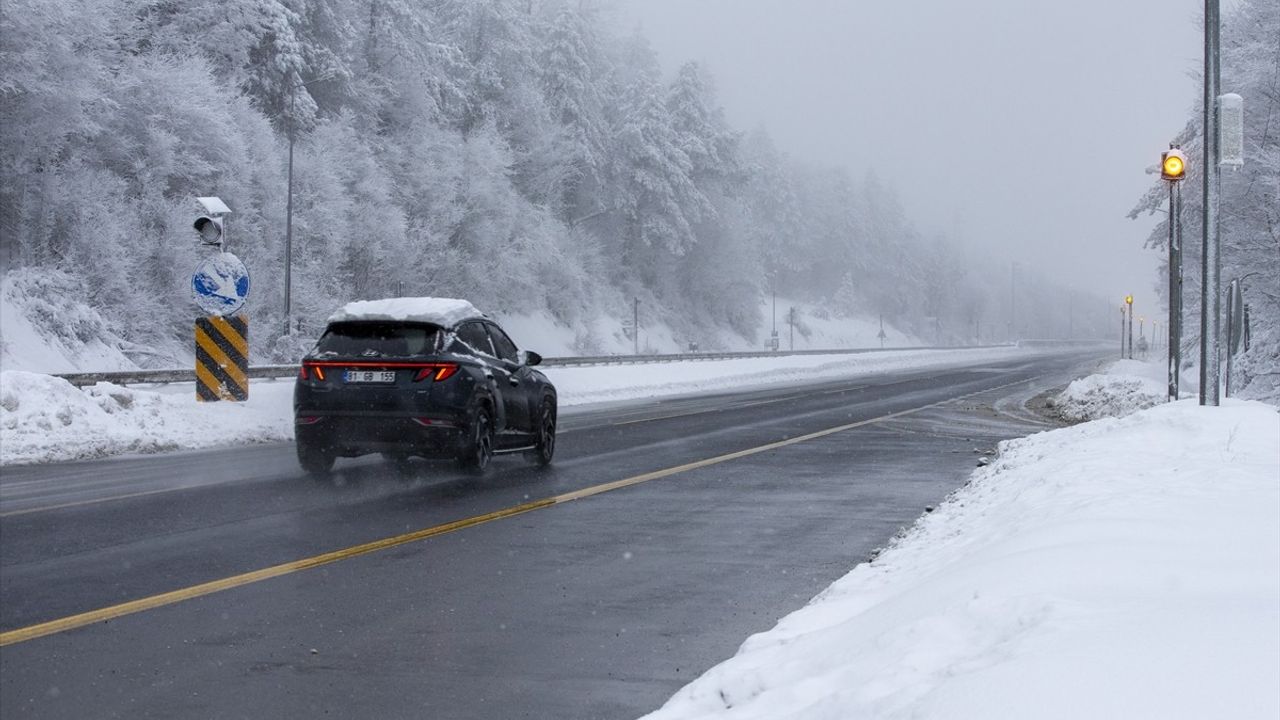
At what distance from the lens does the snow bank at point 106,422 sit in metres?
16.0

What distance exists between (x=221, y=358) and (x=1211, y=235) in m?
15.2

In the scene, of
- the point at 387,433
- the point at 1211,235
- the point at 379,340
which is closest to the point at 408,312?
the point at 379,340

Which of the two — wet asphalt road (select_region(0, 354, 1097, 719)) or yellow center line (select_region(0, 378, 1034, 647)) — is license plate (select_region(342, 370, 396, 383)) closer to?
wet asphalt road (select_region(0, 354, 1097, 719))

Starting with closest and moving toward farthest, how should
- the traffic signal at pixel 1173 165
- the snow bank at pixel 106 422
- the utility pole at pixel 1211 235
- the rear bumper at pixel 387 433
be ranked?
the rear bumper at pixel 387 433
the utility pole at pixel 1211 235
the traffic signal at pixel 1173 165
the snow bank at pixel 106 422

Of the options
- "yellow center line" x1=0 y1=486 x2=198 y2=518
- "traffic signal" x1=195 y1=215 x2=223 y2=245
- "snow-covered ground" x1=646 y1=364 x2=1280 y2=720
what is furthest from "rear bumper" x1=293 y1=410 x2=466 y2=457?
"traffic signal" x1=195 y1=215 x2=223 y2=245

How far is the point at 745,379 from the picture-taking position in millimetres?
46781

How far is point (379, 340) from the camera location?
42.9ft

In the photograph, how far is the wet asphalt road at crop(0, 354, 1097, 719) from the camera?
5453mm

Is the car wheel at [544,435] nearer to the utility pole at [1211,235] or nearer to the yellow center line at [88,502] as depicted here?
the yellow center line at [88,502]

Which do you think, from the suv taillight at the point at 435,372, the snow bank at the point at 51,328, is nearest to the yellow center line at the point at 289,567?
the suv taillight at the point at 435,372

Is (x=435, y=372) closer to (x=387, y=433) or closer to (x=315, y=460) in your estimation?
(x=387, y=433)

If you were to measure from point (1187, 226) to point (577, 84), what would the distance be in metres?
43.9

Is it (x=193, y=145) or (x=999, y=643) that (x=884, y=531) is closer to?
(x=999, y=643)

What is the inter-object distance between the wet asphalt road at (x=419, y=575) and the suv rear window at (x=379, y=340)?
4.68 ft
